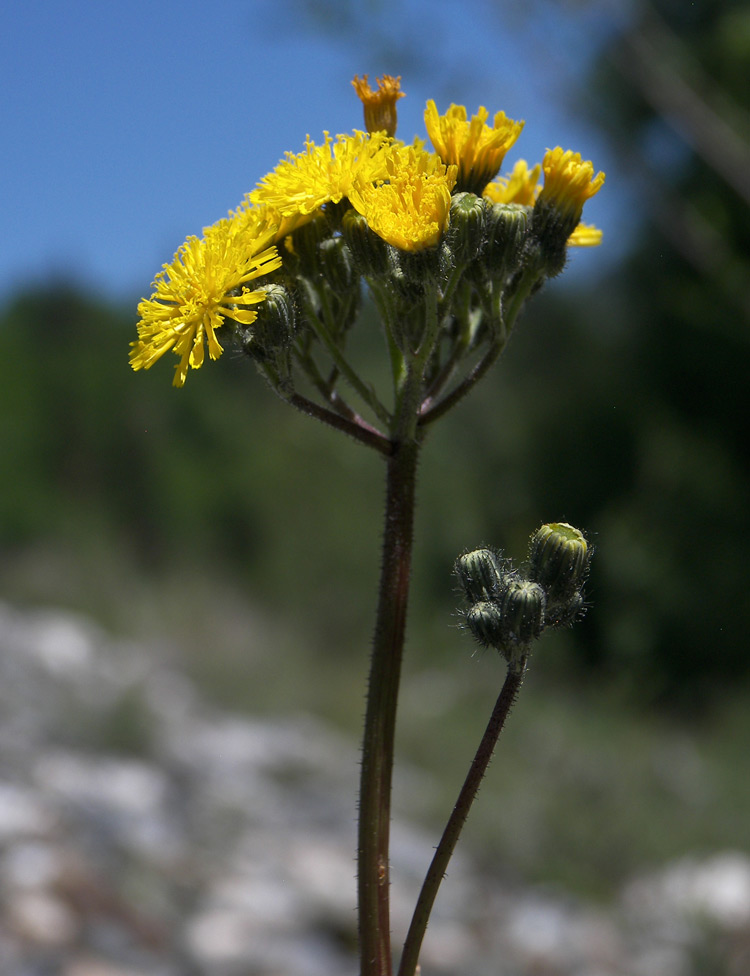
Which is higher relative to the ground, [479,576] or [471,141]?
[471,141]

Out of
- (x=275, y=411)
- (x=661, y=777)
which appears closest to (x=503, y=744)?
(x=661, y=777)

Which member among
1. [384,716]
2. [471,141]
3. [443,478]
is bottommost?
[384,716]

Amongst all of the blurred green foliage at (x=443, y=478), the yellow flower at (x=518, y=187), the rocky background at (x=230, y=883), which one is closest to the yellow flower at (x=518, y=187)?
the yellow flower at (x=518, y=187)

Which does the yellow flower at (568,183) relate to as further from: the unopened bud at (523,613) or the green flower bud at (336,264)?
the unopened bud at (523,613)

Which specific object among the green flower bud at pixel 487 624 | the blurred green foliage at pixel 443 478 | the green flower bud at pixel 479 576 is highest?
the blurred green foliage at pixel 443 478

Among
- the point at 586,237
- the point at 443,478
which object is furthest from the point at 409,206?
the point at 443,478

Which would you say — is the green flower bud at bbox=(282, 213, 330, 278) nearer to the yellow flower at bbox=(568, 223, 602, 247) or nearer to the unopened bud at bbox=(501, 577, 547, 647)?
the yellow flower at bbox=(568, 223, 602, 247)

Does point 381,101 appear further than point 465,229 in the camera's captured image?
Yes

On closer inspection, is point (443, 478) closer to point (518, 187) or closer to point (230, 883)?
point (230, 883)
